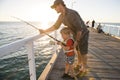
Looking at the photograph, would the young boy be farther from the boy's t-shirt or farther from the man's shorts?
the man's shorts

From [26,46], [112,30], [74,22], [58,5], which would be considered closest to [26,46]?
[26,46]

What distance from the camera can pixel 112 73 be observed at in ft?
16.6

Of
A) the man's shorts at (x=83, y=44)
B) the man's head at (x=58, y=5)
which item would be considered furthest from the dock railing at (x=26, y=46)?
the man's shorts at (x=83, y=44)

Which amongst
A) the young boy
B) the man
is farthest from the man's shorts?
the young boy

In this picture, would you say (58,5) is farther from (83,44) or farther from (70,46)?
(83,44)

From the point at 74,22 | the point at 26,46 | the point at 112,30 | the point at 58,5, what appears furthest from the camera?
the point at 112,30

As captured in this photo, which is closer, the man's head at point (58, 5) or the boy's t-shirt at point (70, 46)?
the man's head at point (58, 5)

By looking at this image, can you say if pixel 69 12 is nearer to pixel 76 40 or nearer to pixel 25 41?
pixel 76 40

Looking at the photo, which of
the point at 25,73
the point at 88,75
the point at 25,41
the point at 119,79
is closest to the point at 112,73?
the point at 119,79

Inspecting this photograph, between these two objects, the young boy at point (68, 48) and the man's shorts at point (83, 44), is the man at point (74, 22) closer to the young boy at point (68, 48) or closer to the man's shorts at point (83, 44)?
the man's shorts at point (83, 44)

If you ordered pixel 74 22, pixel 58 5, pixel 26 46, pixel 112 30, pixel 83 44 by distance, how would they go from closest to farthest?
pixel 26 46 < pixel 58 5 < pixel 74 22 < pixel 83 44 < pixel 112 30

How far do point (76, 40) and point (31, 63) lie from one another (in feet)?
4.57

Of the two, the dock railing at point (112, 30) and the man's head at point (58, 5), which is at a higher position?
the man's head at point (58, 5)

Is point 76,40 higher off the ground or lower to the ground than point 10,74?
higher
